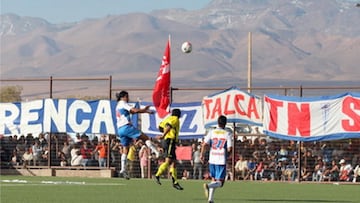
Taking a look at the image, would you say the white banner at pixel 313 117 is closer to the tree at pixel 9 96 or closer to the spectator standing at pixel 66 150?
the spectator standing at pixel 66 150

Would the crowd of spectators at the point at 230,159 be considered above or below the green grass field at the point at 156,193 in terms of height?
above

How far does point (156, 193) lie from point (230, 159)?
1224 centimetres

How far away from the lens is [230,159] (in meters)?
41.2

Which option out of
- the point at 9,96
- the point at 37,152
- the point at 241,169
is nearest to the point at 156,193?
the point at 241,169

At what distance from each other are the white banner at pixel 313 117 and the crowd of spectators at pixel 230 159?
83 cm

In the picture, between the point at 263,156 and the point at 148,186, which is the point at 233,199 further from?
the point at 263,156

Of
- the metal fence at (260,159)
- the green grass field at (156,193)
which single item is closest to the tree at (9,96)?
the metal fence at (260,159)

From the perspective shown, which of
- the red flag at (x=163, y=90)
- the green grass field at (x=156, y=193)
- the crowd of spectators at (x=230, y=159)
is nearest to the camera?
the green grass field at (x=156, y=193)

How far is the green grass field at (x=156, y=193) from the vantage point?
1040 inches

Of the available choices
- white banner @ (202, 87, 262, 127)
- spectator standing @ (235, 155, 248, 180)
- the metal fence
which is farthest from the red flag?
spectator standing @ (235, 155, 248, 180)

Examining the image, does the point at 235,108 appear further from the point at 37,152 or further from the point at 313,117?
the point at 37,152

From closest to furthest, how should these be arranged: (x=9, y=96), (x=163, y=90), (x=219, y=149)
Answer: (x=219, y=149), (x=163, y=90), (x=9, y=96)

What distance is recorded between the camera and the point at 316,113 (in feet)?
128

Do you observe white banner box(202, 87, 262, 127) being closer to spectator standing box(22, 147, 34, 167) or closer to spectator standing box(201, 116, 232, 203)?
spectator standing box(22, 147, 34, 167)
